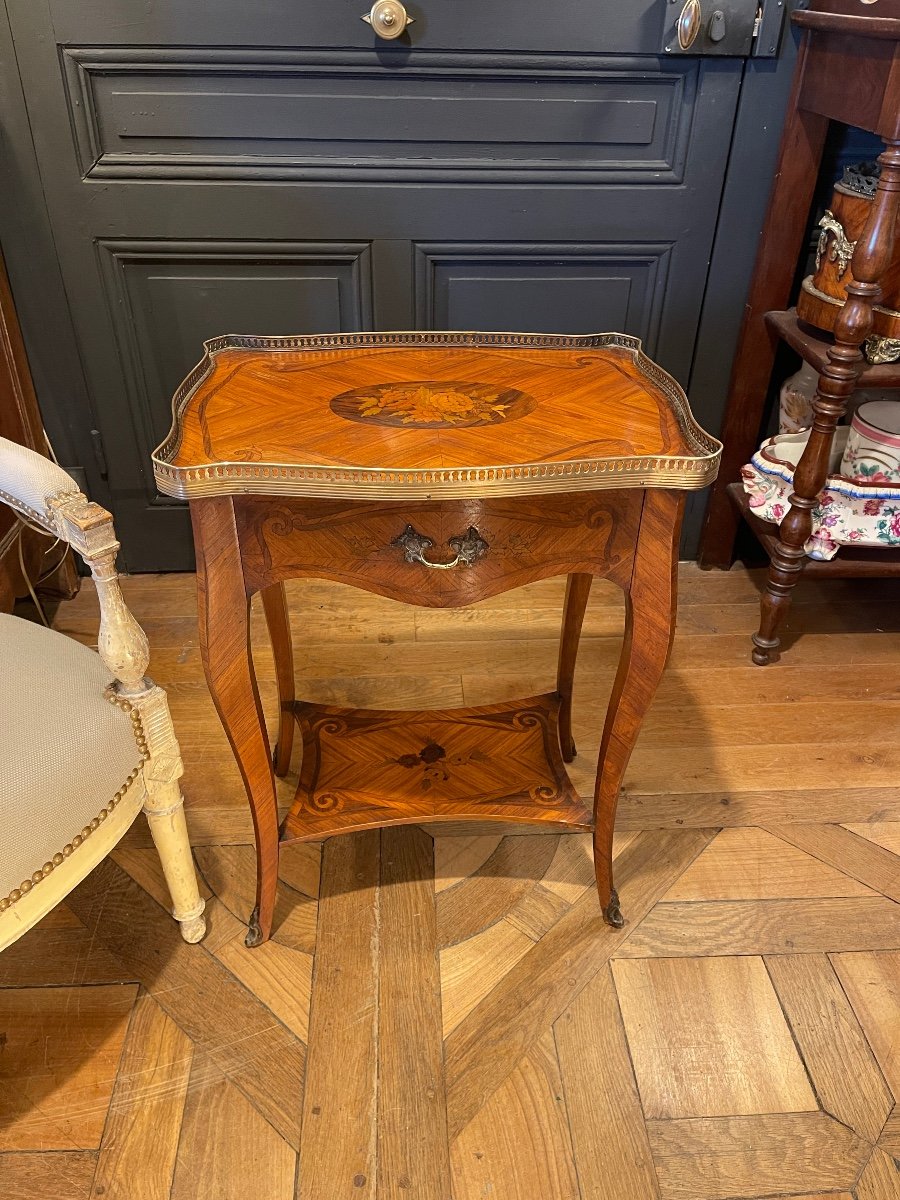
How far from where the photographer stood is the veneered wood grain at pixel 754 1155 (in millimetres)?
1023

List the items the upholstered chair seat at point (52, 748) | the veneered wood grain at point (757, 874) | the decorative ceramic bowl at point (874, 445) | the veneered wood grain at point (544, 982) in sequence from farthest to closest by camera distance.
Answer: the decorative ceramic bowl at point (874, 445), the veneered wood grain at point (757, 874), the veneered wood grain at point (544, 982), the upholstered chair seat at point (52, 748)

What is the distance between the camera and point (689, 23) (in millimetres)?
1521

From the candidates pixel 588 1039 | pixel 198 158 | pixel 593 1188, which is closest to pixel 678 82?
pixel 198 158

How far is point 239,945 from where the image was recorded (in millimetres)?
1279

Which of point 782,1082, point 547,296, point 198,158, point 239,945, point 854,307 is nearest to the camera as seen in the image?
point 782,1082

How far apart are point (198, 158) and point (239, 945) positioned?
1362mm

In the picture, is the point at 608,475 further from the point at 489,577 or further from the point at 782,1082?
the point at 782,1082

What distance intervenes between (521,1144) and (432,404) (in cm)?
89

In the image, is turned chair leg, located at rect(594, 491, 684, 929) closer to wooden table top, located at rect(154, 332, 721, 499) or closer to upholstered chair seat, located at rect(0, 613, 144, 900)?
wooden table top, located at rect(154, 332, 721, 499)

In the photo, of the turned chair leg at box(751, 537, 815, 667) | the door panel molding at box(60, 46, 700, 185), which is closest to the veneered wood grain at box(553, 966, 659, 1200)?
the turned chair leg at box(751, 537, 815, 667)

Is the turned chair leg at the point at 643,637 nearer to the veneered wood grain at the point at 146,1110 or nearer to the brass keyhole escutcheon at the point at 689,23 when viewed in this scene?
the veneered wood grain at the point at 146,1110

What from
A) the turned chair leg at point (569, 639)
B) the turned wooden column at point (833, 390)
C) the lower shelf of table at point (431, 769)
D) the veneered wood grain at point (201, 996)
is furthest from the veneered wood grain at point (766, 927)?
the turned wooden column at point (833, 390)

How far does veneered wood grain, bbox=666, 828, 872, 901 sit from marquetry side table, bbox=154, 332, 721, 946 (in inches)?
6.5

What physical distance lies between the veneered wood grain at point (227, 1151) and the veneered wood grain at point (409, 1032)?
0.12 metres
